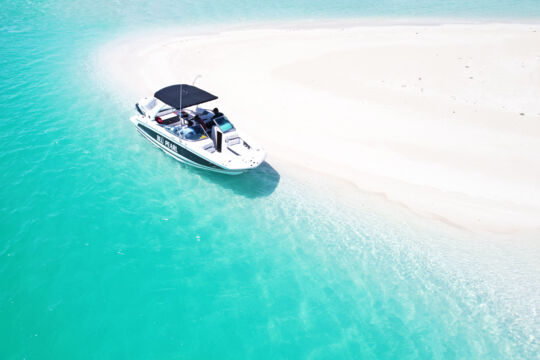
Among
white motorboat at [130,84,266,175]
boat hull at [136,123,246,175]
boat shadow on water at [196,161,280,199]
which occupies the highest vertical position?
white motorboat at [130,84,266,175]

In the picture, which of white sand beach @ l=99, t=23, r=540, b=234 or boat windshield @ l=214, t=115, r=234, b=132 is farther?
white sand beach @ l=99, t=23, r=540, b=234

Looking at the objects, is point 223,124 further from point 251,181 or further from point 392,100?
point 392,100

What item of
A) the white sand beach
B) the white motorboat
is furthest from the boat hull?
the white sand beach

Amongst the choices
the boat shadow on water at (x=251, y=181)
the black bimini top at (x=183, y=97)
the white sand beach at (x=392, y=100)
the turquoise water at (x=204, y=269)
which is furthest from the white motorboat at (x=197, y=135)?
the white sand beach at (x=392, y=100)

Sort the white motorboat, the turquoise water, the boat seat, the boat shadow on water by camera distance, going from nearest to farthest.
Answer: the turquoise water < the white motorboat < the boat shadow on water < the boat seat

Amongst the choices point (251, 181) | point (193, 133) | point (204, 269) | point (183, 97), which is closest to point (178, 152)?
point (193, 133)

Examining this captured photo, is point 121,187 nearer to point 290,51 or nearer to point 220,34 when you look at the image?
point 290,51

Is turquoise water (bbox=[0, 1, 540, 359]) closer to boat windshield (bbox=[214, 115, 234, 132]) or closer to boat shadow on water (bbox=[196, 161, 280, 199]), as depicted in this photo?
boat shadow on water (bbox=[196, 161, 280, 199])

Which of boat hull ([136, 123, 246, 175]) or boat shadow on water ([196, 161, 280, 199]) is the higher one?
boat hull ([136, 123, 246, 175])
